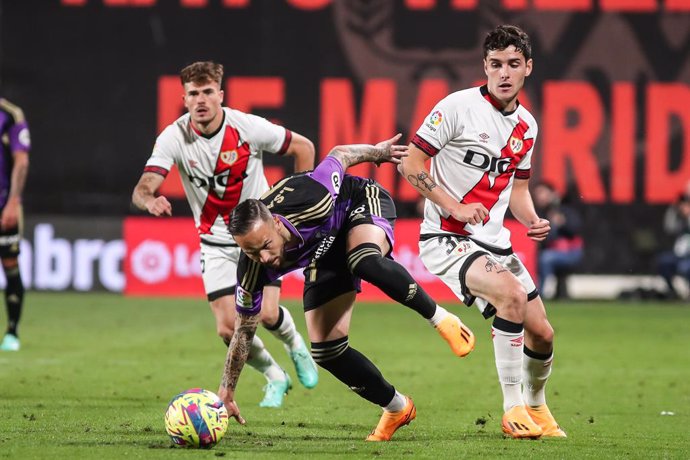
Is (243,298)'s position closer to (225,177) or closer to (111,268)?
(225,177)

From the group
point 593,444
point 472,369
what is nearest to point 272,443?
point 593,444

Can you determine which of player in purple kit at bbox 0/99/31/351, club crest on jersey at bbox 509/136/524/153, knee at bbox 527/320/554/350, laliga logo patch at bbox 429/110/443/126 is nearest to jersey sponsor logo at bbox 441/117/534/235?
club crest on jersey at bbox 509/136/524/153

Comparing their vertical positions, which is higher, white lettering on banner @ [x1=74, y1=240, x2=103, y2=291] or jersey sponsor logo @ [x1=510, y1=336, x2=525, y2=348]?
jersey sponsor logo @ [x1=510, y1=336, x2=525, y2=348]

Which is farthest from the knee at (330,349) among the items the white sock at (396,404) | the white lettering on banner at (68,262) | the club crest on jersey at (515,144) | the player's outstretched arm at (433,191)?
the white lettering on banner at (68,262)

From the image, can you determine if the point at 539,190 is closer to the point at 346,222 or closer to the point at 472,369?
the point at 472,369

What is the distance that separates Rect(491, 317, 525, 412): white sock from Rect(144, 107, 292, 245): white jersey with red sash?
2.53 meters

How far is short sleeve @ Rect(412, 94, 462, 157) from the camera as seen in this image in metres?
7.52

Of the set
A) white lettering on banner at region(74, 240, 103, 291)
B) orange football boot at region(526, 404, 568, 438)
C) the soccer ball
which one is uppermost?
the soccer ball

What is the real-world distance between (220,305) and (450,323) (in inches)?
98.2

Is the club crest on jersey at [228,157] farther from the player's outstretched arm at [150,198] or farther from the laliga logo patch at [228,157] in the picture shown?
the player's outstretched arm at [150,198]

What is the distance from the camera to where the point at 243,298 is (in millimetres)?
6715

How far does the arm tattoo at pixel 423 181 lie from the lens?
743 cm

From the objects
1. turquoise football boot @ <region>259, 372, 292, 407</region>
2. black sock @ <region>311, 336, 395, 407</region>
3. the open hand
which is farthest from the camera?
turquoise football boot @ <region>259, 372, 292, 407</region>

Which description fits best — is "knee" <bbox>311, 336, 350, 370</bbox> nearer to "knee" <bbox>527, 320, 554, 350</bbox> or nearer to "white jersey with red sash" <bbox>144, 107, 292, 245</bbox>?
"knee" <bbox>527, 320, 554, 350</bbox>
